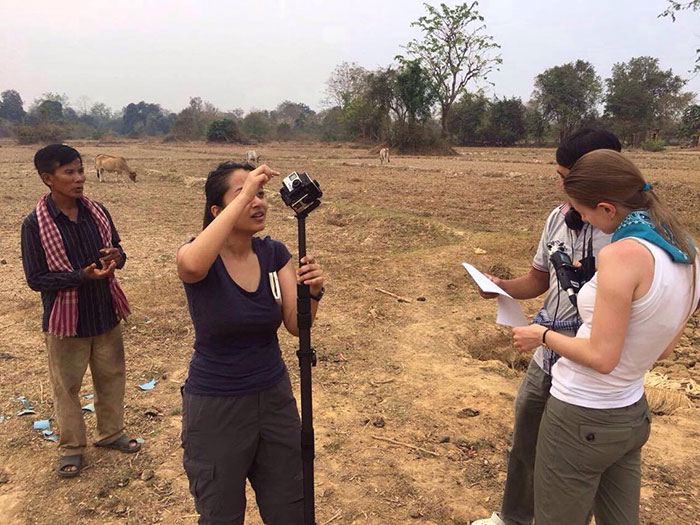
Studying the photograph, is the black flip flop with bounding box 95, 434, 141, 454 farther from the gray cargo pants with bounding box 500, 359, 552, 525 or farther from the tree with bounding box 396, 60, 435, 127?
the tree with bounding box 396, 60, 435, 127

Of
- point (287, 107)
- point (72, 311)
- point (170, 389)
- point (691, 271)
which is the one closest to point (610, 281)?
point (691, 271)

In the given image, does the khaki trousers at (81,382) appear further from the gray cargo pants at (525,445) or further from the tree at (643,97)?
the tree at (643,97)

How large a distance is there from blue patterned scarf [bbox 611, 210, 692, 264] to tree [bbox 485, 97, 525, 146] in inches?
1752

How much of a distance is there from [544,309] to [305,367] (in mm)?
1126

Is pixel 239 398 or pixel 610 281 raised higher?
pixel 610 281

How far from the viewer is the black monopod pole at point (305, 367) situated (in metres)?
1.78

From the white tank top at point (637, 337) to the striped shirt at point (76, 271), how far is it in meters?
2.54

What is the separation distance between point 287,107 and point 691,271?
9218 centimetres

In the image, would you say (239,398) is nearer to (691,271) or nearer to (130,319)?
(691,271)

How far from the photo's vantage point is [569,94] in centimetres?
4356

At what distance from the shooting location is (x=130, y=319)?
5.44m

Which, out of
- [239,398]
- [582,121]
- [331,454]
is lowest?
[331,454]

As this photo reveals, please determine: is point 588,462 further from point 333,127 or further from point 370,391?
point 333,127

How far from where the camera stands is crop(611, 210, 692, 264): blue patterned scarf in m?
1.54
